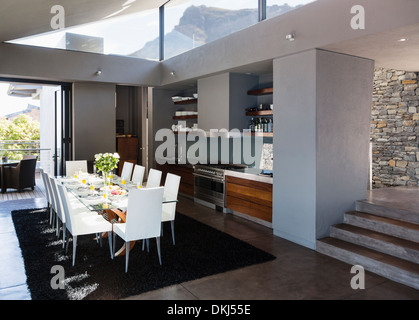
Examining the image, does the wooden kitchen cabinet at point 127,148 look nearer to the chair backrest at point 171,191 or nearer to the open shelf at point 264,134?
the open shelf at point 264,134

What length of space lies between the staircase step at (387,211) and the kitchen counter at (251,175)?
1330mm

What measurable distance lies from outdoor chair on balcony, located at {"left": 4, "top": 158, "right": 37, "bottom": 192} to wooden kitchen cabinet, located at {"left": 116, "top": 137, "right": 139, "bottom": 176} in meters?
2.48

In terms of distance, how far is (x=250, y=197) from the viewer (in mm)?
5715

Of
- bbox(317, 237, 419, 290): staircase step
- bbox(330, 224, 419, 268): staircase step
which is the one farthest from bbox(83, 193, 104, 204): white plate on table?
bbox(330, 224, 419, 268): staircase step

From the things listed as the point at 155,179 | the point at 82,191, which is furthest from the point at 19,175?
the point at 155,179

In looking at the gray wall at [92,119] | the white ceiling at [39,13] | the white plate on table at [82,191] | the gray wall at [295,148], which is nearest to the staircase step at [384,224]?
the gray wall at [295,148]

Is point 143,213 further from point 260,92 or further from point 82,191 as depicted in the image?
point 260,92

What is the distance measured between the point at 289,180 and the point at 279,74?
1546 mm

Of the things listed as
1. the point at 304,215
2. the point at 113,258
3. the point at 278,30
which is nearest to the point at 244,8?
the point at 278,30

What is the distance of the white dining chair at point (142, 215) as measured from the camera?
3.52 m

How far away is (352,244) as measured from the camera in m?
4.20

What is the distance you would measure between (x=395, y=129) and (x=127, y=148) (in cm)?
715

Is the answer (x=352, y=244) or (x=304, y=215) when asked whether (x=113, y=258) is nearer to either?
(x=304, y=215)
